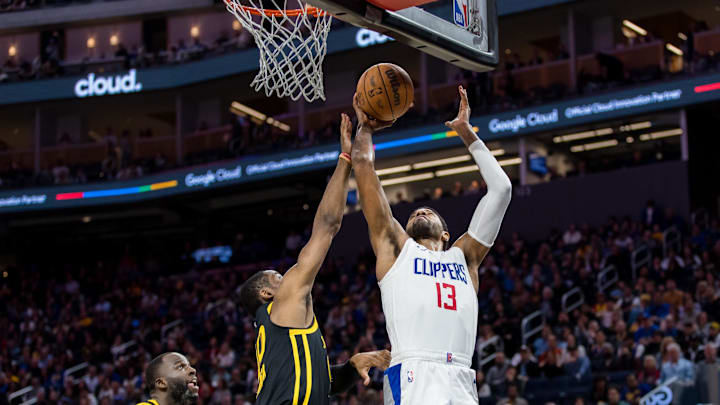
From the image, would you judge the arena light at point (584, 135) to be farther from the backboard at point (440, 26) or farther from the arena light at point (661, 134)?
the backboard at point (440, 26)

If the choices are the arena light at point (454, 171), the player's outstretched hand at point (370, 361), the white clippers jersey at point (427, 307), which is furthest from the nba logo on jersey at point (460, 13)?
the arena light at point (454, 171)

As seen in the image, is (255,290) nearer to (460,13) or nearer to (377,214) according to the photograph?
(377,214)

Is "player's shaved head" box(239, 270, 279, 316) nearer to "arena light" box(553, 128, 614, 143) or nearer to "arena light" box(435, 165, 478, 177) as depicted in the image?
"arena light" box(553, 128, 614, 143)

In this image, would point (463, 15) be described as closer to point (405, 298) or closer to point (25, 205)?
point (405, 298)

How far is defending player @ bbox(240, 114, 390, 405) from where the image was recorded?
186 inches

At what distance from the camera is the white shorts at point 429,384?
14.4 ft

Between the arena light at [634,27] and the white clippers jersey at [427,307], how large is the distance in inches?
742

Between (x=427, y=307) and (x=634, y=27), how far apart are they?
63.6 ft

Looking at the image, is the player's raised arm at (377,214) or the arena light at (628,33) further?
the arena light at (628,33)

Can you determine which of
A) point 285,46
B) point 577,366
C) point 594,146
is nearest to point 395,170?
point 594,146

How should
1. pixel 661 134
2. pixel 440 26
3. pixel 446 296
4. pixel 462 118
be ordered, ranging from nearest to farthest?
pixel 446 296 → pixel 462 118 → pixel 440 26 → pixel 661 134

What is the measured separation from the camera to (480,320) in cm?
1548

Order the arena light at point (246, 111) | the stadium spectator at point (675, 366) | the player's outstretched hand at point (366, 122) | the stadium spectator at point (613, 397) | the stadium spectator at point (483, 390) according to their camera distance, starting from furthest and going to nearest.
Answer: the arena light at point (246, 111) < the stadium spectator at point (483, 390) < the stadium spectator at point (675, 366) < the stadium spectator at point (613, 397) < the player's outstretched hand at point (366, 122)

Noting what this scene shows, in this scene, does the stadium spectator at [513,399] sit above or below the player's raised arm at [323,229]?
below
